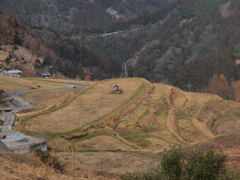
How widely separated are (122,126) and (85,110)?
765 cm

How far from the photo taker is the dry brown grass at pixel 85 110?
1956 inches

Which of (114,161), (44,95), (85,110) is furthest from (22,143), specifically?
(44,95)

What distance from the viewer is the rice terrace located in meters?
33.7

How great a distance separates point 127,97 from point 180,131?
14435mm

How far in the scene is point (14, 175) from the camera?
21.7 meters

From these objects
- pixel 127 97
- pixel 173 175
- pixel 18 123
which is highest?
pixel 127 97

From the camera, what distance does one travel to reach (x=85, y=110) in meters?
57.8

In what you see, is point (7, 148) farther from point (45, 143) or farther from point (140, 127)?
point (140, 127)

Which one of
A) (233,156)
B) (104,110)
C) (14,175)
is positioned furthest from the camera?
(104,110)

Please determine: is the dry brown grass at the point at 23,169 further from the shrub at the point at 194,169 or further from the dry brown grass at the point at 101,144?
the dry brown grass at the point at 101,144

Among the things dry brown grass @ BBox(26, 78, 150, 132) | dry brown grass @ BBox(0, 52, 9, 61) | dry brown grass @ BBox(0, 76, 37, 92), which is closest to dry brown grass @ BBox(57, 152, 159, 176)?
dry brown grass @ BBox(26, 78, 150, 132)

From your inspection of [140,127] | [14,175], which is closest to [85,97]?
[140,127]

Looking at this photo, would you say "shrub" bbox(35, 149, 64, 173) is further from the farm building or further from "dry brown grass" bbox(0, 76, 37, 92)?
"dry brown grass" bbox(0, 76, 37, 92)

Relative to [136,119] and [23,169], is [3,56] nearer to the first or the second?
[136,119]
